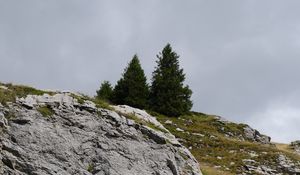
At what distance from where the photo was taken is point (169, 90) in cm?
7119

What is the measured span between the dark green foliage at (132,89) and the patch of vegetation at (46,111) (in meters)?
40.2

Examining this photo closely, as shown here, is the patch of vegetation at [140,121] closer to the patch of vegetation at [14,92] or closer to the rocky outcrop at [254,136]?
the patch of vegetation at [14,92]

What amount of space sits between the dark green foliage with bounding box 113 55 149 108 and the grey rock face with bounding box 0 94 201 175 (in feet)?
123

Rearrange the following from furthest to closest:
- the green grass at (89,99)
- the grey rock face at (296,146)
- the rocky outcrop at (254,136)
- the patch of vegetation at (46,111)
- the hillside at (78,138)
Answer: the grey rock face at (296,146) → the rocky outcrop at (254,136) → the green grass at (89,99) → the patch of vegetation at (46,111) → the hillside at (78,138)

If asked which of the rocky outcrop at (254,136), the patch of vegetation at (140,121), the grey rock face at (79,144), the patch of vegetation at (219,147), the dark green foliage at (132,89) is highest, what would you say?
the dark green foliage at (132,89)

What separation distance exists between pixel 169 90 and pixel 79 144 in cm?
4516

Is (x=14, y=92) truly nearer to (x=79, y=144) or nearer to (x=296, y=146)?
(x=79, y=144)

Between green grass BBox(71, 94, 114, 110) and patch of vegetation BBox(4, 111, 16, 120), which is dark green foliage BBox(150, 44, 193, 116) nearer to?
green grass BBox(71, 94, 114, 110)

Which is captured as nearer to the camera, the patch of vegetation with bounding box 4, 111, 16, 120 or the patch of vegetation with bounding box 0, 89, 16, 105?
the patch of vegetation with bounding box 4, 111, 16, 120

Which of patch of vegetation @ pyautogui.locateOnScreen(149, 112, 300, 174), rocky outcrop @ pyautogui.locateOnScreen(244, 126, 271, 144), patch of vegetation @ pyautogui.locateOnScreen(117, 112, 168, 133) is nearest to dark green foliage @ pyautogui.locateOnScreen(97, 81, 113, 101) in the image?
patch of vegetation @ pyautogui.locateOnScreen(149, 112, 300, 174)

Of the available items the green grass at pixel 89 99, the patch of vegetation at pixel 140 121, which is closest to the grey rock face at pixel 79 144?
the green grass at pixel 89 99

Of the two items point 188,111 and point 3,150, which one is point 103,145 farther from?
point 188,111

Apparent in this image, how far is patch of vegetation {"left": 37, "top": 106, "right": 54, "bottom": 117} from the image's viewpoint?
27.2 m

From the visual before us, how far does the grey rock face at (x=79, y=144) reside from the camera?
2444cm
